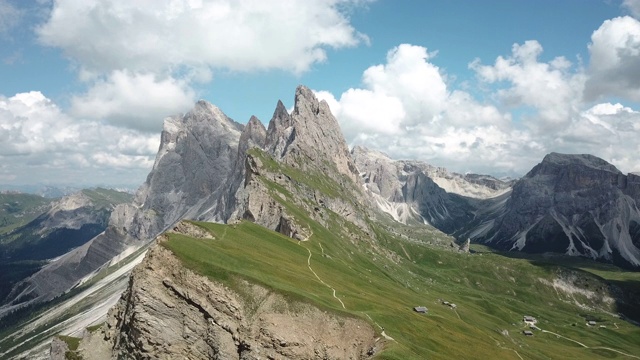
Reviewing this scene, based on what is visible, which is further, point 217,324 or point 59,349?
point 59,349

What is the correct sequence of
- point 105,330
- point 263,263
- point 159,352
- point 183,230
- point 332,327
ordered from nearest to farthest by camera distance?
point 159,352, point 332,327, point 105,330, point 263,263, point 183,230

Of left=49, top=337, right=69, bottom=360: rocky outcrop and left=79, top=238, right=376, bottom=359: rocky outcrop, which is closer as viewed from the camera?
left=79, top=238, right=376, bottom=359: rocky outcrop

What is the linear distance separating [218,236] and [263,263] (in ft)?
78.3

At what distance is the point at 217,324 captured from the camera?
2606 inches

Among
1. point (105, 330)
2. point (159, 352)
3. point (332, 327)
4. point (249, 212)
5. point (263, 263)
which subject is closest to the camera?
point (159, 352)

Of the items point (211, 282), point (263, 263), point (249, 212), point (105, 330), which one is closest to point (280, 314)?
point (211, 282)

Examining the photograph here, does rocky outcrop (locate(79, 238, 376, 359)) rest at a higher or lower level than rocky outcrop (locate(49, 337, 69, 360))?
higher

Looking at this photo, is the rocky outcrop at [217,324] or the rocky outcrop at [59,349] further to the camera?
the rocky outcrop at [59,349]

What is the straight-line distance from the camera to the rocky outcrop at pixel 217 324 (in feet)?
213

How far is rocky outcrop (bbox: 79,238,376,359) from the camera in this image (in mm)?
64938

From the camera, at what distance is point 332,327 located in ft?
226

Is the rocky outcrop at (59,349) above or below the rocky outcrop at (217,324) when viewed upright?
below

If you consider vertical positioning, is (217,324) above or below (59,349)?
above

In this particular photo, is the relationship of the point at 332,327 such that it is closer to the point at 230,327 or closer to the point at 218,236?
the point at 230,327
